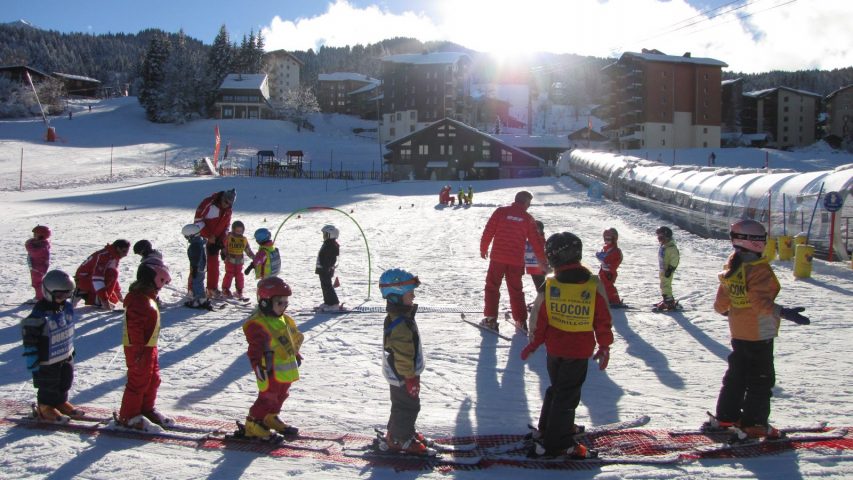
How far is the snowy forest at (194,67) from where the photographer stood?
273ft

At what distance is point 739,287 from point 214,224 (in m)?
8.02

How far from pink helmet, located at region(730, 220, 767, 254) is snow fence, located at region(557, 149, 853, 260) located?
11443 mm

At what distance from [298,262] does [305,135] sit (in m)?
70.4

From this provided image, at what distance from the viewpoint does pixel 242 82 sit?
91.6m

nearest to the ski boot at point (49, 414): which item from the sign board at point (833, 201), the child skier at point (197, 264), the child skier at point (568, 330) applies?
the child skier at point (568, 330)

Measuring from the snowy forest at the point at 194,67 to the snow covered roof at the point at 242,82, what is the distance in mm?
2362

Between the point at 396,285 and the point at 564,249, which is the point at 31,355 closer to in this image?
the point at 396,285

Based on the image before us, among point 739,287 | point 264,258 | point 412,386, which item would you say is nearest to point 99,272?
point 264,258

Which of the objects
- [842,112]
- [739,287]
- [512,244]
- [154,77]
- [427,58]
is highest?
[427,58]

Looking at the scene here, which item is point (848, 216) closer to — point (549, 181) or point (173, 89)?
point (549, 181)

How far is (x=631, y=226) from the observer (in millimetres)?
22766

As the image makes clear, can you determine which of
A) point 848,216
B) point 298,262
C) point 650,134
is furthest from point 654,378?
point 650,134

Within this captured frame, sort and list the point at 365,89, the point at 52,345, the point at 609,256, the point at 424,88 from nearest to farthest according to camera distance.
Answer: the point at 52,345 → the point at 609,256 → the point at 424,88 → the point at 365,89

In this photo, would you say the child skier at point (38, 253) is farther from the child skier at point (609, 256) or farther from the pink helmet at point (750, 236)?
the pink helmet at point (750, 236)
